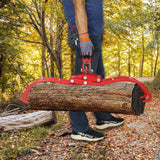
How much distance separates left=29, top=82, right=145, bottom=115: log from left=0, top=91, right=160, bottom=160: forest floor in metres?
1.04

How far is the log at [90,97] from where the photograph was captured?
82.4 inches

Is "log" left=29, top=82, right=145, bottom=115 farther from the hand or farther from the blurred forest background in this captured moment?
the blurred forest background

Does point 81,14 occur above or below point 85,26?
above

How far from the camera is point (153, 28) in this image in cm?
834

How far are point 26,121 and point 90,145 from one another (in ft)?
6.93

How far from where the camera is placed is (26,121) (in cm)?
448

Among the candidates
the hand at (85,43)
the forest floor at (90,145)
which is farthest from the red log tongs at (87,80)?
the forest floor at (90,145)

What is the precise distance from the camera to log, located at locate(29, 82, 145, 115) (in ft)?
6.86

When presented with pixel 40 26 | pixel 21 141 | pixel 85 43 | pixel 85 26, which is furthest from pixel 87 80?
pixel 40 26

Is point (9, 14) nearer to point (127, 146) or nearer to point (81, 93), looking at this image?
point (81, 93)

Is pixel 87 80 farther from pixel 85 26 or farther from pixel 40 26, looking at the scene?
pixel 40 26

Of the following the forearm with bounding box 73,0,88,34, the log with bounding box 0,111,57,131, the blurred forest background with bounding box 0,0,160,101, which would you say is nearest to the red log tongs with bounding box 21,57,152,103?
the forearm with bounding box 73,0,88,34

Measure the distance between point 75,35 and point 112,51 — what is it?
18.8 meters

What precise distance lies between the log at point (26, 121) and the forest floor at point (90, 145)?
0.26 m
